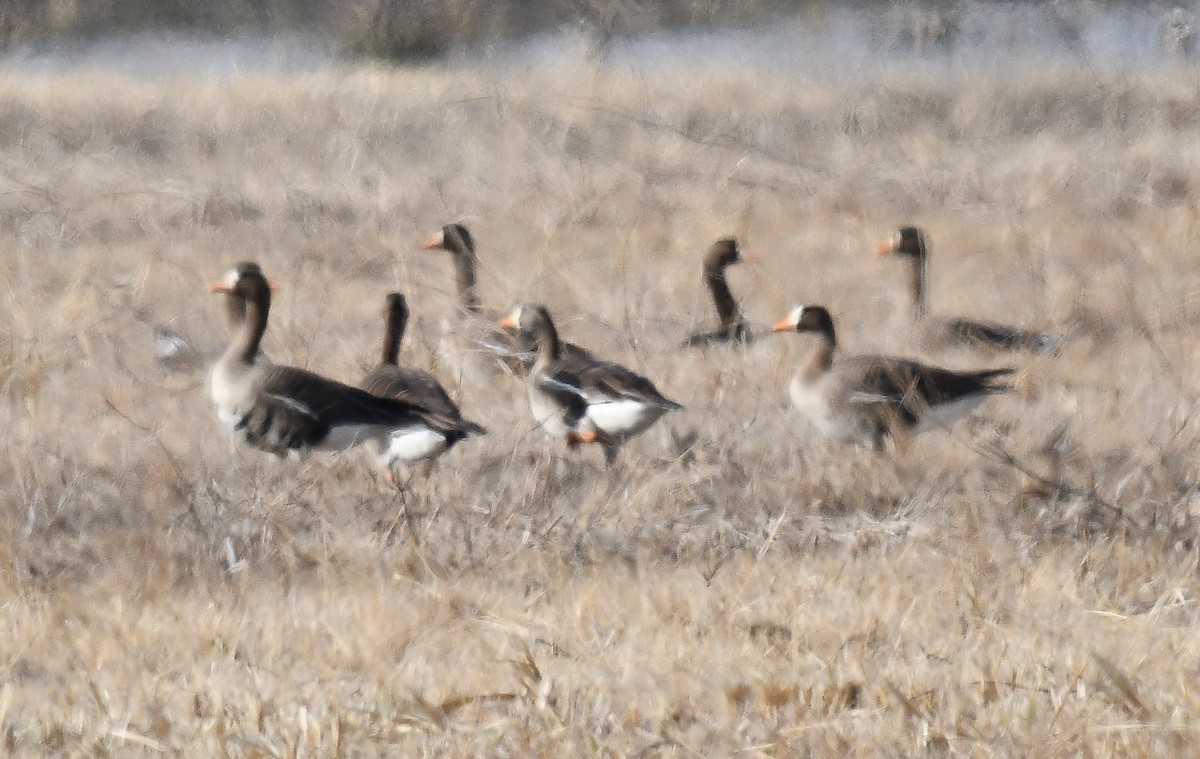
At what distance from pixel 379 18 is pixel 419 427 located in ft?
60.9

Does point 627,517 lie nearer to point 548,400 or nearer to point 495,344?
point 548,400

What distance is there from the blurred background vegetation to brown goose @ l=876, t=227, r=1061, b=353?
9.78m

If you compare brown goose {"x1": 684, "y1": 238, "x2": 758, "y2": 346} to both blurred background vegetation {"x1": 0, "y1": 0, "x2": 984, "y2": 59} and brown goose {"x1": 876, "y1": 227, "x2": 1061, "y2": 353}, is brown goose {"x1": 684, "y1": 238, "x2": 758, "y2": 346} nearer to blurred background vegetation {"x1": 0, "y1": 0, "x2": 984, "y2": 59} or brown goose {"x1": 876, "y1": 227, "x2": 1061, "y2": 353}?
brown goose {"x1": 876, "y1": 227, "x2": 1061, "y2": 353}

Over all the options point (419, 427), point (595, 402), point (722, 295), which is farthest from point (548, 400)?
point (722, 295)

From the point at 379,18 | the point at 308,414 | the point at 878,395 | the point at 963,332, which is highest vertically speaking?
the point at 878,395

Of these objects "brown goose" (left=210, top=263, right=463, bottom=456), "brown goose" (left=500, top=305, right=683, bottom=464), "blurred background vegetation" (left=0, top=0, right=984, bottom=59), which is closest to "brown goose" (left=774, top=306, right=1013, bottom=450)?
"brown goose" (left=500, top=305, right=683, bottom=464)

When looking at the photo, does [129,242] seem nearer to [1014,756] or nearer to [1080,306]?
[1080,306]

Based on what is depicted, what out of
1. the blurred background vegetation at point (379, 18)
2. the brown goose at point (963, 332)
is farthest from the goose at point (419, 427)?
the blurred background vegetation at point (379, 18)

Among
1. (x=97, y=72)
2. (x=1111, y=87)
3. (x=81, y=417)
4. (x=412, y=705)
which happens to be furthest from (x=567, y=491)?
(x=97, y=72)

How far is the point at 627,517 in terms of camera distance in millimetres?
5422

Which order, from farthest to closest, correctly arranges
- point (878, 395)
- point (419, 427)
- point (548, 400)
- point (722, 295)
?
point (722, 295)
point (548, 400)
point (878, 395)
point (419, 427)

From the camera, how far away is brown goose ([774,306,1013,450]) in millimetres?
6660

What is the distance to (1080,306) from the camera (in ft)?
29.2

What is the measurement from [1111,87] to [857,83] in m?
2.50
